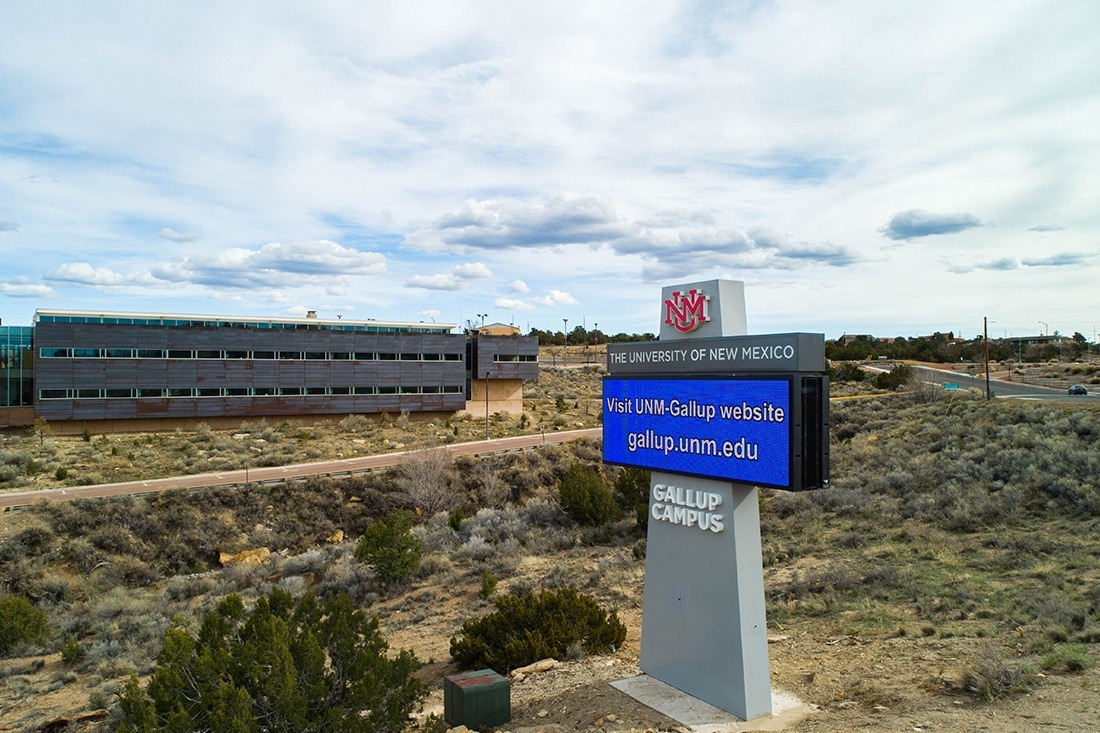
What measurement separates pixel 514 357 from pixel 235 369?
75.8 feet

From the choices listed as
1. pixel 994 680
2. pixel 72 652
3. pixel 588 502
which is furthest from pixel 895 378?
pixel 72 652

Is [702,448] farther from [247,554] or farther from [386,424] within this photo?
[386,424]

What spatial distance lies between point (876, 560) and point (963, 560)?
6.22ft

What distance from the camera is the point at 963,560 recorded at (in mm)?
17922

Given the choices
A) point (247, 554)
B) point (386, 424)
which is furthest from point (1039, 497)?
point (386, 424)

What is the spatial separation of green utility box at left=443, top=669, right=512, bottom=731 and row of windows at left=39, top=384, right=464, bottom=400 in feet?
155

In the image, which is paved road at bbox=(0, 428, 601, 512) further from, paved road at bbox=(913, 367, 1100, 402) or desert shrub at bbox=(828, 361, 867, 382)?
desert shrub at bbox=(828, 361, 867, 382)

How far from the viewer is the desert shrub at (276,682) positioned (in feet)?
30.6

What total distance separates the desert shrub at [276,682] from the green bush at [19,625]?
1203 cm

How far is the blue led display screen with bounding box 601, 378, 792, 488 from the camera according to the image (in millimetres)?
10953

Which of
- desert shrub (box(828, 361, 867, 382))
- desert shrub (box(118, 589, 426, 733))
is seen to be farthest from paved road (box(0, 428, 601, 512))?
desert shrub (box(828, 361, 867, 382))

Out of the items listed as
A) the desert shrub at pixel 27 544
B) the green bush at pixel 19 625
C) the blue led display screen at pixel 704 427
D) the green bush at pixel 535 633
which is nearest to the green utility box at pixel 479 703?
the green bush at pixel 535 633

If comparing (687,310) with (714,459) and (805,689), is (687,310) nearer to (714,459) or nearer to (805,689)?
(714,459)

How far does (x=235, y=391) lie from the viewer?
5519 centimetres
